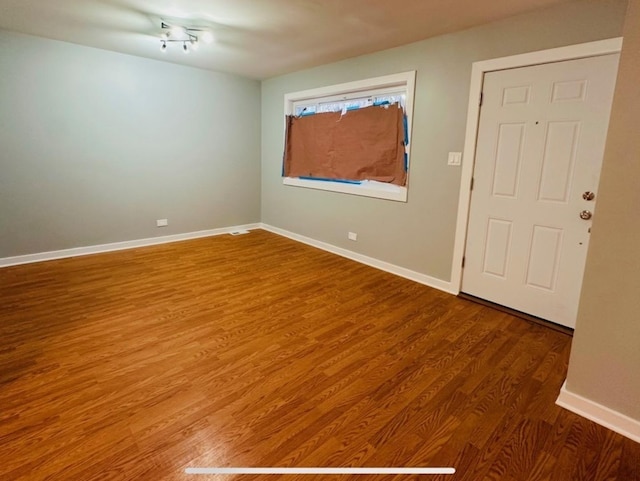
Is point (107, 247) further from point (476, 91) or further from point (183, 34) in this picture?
point (476, 91)

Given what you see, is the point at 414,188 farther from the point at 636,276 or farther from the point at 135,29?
the point at 135,29

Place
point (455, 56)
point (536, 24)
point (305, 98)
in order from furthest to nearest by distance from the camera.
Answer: point (305, 98), point (455, 56), point (536, 24)

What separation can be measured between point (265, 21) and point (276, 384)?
9.43ft

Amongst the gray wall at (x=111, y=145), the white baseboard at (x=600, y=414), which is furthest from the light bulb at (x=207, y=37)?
the white baseboard at (x=600, y=414)

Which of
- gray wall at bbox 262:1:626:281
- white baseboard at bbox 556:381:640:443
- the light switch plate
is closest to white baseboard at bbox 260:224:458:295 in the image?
gray wall at bbox 262:1:626:281

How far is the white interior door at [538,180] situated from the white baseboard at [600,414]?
102cm

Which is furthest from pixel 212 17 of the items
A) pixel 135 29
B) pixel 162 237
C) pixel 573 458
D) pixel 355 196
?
pixel 573 458

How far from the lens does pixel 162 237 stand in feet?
15.9

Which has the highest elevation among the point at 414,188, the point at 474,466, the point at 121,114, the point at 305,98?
the point at 305,98

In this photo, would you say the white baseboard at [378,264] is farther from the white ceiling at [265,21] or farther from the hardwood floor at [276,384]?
the white ceiling at [265,21]

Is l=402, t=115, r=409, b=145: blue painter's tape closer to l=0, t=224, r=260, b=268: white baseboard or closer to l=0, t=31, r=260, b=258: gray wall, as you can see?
l=0, t=31, r=260, b=258: gray wall

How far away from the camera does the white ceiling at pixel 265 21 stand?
2564 mm

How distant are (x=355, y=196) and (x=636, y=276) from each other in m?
2.91

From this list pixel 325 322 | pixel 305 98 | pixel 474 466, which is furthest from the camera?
pixel 305 98
